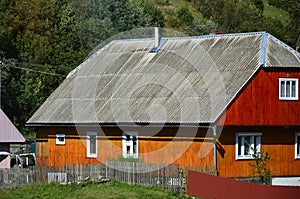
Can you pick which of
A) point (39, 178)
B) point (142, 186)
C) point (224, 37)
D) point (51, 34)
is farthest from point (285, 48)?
point (51, 34)

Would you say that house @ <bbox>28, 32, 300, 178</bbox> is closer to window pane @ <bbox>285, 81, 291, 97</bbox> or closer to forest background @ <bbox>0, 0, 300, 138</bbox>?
window pane @ <bbox>285, 81, 291, 97</bbox>

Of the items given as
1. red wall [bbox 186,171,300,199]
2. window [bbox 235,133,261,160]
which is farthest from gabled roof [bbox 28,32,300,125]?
red wall [bbox 186,171,300,199]

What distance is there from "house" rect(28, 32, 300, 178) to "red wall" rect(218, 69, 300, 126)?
45 mm

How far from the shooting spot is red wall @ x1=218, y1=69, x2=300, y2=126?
36.0 meters

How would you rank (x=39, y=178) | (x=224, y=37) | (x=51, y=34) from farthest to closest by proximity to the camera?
(x=51, y=34) < (x=224, y=37) < (x=39, y=178)

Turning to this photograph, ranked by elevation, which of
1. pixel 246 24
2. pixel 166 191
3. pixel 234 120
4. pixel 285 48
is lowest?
pixel 166 191

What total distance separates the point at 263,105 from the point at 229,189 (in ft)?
28.0

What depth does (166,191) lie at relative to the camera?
31953 millimetres

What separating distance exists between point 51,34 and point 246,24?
23.9 meters

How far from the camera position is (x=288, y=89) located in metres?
37.9

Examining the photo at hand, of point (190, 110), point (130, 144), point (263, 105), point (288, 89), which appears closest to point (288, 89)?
point (288, 89)

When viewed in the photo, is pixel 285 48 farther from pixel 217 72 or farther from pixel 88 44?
pixel 88 44

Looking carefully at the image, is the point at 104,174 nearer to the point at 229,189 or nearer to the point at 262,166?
the point at 262,166

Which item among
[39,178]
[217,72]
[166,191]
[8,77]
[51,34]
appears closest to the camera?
[166,191]
